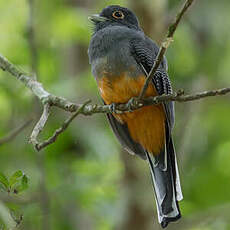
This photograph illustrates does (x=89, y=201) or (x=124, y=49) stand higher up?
(x=124, y=49)

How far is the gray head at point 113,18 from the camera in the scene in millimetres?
4902

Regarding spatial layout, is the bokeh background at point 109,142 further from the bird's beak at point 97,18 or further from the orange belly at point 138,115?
the orange belly at point 138,115

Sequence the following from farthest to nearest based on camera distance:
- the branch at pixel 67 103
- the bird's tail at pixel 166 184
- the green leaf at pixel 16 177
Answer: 1. the bird's tail at pixel 166 184
2. the branch at pixel 67 103
3. the green leaf at pixel 16 177

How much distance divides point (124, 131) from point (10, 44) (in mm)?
2288

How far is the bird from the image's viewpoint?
421cm

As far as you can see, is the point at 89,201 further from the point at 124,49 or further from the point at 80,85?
the point at 124,49

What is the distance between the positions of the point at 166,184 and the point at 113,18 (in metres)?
1.58

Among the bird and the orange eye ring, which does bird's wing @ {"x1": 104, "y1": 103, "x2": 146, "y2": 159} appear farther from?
the orange eye ring

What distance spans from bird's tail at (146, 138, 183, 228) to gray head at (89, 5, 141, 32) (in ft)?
3.84

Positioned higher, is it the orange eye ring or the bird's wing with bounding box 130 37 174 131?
the orange eye ring

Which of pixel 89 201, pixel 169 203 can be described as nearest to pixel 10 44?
pixel 89 201

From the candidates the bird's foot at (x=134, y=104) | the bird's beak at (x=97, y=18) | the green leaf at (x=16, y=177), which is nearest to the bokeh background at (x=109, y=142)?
the bird's beak at (x=97, y=18)

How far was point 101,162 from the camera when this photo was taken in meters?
5.71

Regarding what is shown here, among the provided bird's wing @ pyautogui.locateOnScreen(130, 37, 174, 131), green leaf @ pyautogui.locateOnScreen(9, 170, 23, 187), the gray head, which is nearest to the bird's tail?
bird's wing @ pyautogui.locateOnScreen(130, 37, 174, 131)
